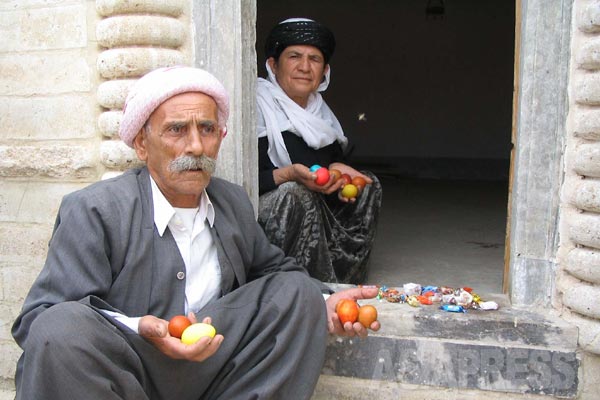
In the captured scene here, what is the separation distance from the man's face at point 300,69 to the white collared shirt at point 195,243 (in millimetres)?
1456

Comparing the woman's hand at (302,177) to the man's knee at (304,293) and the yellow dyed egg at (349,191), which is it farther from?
the man's knee at (304,293)

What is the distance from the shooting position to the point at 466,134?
10859 mm

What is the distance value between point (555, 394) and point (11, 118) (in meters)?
2.94

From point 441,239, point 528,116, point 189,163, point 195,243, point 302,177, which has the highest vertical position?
point 528,116

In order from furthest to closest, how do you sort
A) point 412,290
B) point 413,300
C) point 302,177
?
1. point 302,177
2. point 412,290
3. point 413,300

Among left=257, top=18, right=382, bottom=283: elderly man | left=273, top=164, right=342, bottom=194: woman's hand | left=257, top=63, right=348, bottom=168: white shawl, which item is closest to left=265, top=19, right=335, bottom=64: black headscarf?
left=257, top=18, right=382, bottom=283: elderly man

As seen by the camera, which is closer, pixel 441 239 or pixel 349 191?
pixel 349 191

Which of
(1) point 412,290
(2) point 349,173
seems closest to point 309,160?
(2) point 349,173

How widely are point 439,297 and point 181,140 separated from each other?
1.49 metres

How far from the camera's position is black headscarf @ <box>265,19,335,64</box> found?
392 centimetres

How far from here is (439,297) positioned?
3.25 meters

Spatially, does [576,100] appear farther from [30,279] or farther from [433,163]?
[433,163]

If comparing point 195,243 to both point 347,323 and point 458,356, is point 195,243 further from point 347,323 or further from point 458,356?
point 458,356

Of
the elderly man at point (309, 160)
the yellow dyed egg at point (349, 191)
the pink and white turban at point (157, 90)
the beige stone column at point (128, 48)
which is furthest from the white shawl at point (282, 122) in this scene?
the pink and white turban at point (157, 90)
